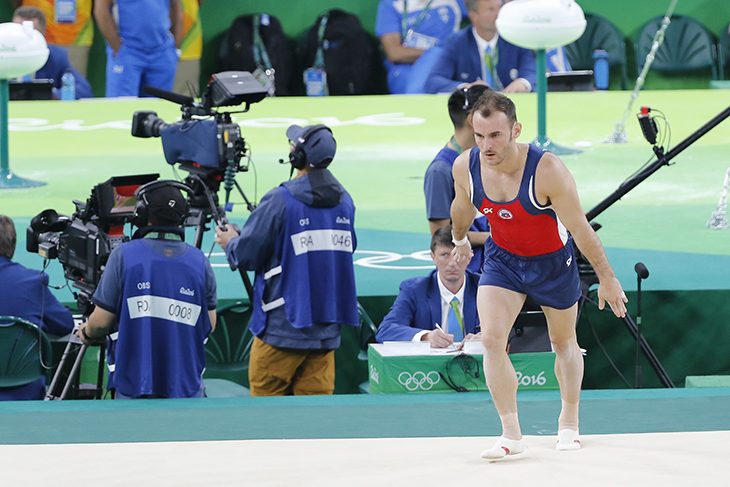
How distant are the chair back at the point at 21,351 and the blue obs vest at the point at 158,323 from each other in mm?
406

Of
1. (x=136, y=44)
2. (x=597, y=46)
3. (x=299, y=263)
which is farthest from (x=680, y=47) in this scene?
(x=299, y=263)

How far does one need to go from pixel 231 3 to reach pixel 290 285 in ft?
23.8

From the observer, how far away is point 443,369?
19.8 ft

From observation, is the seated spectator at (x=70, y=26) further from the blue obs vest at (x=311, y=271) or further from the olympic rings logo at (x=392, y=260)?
the blue obs vest at (x=311, y=271)

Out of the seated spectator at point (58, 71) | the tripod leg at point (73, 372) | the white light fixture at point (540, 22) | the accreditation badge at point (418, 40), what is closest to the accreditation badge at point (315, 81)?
the accreditation badge at point (418, 40)

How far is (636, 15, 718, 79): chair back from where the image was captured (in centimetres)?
1275

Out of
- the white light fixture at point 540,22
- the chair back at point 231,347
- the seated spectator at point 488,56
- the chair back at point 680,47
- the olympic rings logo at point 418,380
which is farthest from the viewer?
the chair back at point 680,47

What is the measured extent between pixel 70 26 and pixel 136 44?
71cm

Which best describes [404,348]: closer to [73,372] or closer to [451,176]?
[451,176]

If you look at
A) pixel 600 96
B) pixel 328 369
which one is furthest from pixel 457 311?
pixel 600 96

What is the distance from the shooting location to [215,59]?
13148 mm

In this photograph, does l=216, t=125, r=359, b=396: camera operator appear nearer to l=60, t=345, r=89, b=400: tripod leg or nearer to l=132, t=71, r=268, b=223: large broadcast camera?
l=132, t=71, r=268, b=223: large broadcast camera

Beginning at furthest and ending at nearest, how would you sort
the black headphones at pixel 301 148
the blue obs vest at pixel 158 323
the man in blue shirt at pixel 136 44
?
1. the man in blue shirt at pixel 136 44
2. the black headphones at pixel 301 148
3. the blue obs vest at pixel 158 323

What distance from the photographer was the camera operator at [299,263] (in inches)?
251
